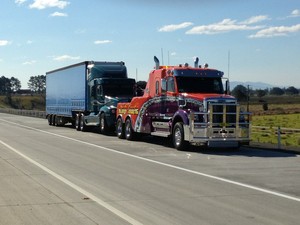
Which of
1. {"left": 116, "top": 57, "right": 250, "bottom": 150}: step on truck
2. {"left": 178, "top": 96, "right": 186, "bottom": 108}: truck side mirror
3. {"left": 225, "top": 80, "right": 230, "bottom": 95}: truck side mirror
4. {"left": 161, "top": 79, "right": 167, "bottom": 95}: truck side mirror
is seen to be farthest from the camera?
{"left": 225, "top": 80, "right": 230, "bottom": 95}: truck side mirror

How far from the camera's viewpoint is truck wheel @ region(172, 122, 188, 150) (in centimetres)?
1848

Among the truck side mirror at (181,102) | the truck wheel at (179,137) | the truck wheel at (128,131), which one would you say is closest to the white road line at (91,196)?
the truck wheel at (179,137)

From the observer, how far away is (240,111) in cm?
1859

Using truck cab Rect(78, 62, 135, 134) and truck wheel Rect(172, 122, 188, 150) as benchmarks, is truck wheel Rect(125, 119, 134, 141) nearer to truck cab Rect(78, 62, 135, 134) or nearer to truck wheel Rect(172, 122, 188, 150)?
truck cab Rect(78, 62, 135, 134)

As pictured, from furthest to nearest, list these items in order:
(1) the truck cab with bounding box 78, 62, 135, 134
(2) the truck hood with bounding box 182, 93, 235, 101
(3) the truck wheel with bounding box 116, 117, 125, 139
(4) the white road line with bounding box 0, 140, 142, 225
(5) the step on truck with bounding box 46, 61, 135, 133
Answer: (5) the step on truck with bounding box 46, 61, 135, 133 → (1) the truck cab with bounding box 78, 62, 135, 134 → (3) the truck wheel with bounding box 116, 117, 125, 139 → (2) the truck hood with bounding box 182, 93, 235, 101 → (4) the white road line with bounding box 0, 140, 142, 225

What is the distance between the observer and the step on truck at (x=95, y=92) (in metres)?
28.3

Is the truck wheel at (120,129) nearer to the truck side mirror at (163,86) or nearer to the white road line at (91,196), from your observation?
the truck side mirror at (163,86)

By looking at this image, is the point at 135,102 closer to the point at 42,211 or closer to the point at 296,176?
the point at 296,176

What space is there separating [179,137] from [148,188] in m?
8.74

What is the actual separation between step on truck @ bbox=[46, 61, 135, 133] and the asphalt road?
10883 mm

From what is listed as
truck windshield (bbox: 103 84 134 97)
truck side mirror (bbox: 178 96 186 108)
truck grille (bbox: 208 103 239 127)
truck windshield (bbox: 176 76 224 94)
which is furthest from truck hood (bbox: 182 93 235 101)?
truck windshield (bbox: 103 84 134 97)

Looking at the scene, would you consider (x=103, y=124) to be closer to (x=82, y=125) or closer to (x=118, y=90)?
(x=118, y=90)

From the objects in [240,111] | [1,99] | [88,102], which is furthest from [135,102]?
[1,99]

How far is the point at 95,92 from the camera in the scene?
29.5m
